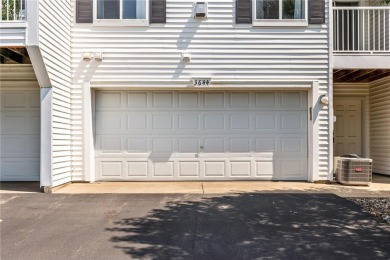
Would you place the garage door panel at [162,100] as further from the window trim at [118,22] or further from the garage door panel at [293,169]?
the garage door panel at [293,169]

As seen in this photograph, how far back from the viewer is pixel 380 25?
9.02 metres

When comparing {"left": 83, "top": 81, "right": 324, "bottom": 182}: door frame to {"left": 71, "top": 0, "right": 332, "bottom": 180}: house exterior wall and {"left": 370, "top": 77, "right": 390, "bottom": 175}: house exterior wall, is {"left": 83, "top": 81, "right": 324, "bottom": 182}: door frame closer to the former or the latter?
{"left": 71, "top": 0, "right": 332, "bottom": 180}: house exterior wall

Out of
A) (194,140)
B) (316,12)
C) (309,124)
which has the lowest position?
(194,140)

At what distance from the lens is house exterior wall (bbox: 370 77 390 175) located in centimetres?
942

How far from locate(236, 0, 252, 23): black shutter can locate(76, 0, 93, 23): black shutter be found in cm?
359

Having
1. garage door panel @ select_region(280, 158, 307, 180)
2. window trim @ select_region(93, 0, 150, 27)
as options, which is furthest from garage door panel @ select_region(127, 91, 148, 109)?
garage door panel @ select_region(280, 158, 307, 180)

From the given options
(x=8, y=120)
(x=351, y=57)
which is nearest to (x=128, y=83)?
(x=8, y=120)

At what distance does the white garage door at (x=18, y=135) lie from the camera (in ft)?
27.6

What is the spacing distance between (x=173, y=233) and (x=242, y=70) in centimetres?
502

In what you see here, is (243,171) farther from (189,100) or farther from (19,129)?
(19,129)

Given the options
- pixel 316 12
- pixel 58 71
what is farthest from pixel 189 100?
pixel 316 12

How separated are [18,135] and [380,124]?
964 centimetres

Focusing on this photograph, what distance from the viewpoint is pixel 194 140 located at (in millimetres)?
8703

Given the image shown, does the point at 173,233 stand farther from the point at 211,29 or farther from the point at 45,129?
the point at 211,29
